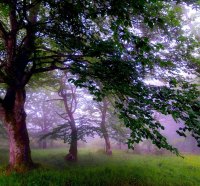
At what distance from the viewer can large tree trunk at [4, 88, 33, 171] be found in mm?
13148

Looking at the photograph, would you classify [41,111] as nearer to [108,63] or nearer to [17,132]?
[17,132]

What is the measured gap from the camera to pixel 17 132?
13.4 metres

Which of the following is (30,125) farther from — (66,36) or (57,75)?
(66,36)

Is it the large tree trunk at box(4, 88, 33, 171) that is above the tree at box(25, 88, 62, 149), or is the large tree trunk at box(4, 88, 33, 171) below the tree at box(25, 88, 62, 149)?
below

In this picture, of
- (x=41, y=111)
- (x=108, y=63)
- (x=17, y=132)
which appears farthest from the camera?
(x=41, y=111)

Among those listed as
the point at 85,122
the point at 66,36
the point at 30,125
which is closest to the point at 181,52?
the point at 66,36

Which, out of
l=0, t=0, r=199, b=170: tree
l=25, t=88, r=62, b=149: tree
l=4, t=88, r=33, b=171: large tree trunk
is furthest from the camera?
l=25, t=88, r=62, b=149: tree

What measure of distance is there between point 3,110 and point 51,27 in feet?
19.3

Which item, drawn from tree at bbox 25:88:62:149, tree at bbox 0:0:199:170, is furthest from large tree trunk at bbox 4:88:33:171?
tree at bbox 25:88:62:149

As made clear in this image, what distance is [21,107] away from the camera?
13.8 m

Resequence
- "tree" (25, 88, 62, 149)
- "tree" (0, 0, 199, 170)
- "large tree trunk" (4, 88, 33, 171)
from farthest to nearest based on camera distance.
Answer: "tree" (25, 88, 62, 149)
"large tree trunk" (4, 88, 33, 171)
"tree" (0, 0, 199, 170)

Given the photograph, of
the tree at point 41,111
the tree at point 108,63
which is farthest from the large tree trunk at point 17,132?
the tree at point 41,111

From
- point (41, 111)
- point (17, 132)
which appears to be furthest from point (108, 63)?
point (41, 111)

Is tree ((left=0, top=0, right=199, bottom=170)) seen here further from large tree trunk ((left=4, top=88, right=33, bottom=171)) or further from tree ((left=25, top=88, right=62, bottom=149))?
tree ((left=25, top=88, right=62, bottom=149))
